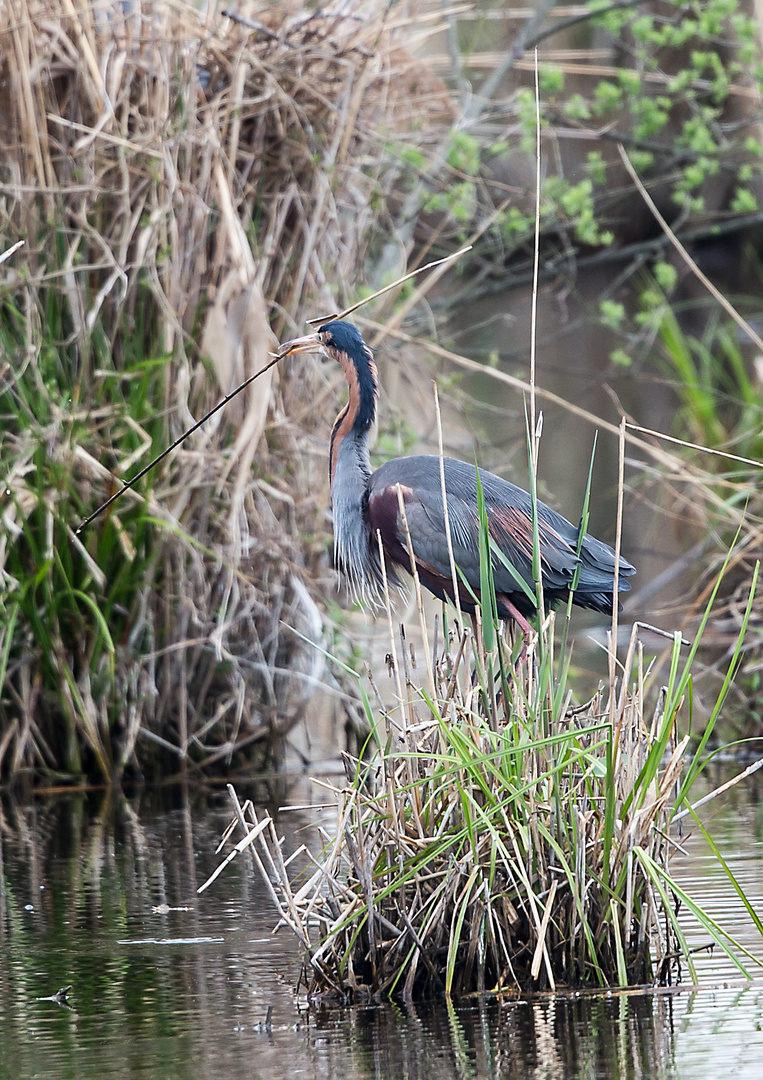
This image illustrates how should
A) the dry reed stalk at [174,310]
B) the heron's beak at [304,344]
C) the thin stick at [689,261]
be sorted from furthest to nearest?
the dry reed stalk at [174,310] < the heron's beak at [304,344] < the thin stick at [689,261]

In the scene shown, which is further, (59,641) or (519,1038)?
(59,641)

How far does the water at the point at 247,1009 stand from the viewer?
9.47 ft

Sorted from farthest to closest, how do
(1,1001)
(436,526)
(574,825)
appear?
(436,526) < (1,1001) < (574,825)

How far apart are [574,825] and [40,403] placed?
3.41 m

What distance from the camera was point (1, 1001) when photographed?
352 centimetres

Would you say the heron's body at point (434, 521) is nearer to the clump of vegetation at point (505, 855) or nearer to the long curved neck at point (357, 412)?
the long curved neck at point (357, 412)

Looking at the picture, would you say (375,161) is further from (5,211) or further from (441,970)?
(441,970)

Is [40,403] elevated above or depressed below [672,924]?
above

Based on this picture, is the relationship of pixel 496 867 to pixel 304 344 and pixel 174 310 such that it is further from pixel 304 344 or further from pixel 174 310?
pixel 174 310

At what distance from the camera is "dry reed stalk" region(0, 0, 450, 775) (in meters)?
6.09

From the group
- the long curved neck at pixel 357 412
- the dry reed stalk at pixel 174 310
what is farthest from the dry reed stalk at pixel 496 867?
the dry reed stalk at pixel 174 310

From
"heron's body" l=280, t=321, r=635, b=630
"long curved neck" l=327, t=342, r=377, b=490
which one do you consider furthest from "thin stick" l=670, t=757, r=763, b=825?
"long curved neck" l=327, t=342, r=377, b=490

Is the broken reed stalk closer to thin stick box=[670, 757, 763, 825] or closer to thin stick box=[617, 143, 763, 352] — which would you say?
thin stick box=[670, 757, 763, 825]

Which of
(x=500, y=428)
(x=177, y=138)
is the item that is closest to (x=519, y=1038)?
(x=177, y=138)
